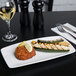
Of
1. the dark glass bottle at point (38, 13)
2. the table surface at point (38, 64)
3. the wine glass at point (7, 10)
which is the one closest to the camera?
the table surface at point (38, 64)

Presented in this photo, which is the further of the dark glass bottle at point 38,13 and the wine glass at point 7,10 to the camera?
the dark glass bottle at point 38,13

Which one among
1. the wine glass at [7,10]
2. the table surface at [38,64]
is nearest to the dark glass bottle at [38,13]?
the table surface at [38,64]

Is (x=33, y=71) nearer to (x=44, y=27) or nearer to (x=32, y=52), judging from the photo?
(x=32, y=52)

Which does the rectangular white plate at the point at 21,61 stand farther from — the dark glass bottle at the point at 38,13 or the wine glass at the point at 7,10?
the dark glass bottle at the point at 38,13

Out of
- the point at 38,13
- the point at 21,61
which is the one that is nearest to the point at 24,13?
the point at 38,13

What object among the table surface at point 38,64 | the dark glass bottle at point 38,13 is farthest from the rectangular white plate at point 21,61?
the dark glass bottle at point 38,13

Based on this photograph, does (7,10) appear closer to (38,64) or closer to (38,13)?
(38,13)

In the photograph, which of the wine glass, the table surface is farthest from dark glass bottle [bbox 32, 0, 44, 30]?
the wine glass

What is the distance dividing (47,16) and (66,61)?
0.49 m

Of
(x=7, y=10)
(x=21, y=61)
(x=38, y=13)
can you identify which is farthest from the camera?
(x=38, y=13)

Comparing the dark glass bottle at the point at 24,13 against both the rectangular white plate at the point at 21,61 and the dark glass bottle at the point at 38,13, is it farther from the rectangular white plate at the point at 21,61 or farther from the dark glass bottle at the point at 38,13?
the rectangular white plate at the point at 21,61

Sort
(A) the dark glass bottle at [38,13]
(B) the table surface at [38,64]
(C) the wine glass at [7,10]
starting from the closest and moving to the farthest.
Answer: (B) the table surface at [38,64], (C) the wine glass at [7,10], (A) the dark glass bottle at [38,13]

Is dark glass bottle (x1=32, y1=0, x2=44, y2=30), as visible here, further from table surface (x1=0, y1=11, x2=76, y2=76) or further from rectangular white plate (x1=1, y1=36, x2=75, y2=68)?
rectangular white plate (x1=1, y1=36, x2=75, y2=68)

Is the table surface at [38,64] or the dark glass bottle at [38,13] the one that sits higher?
the dark glass bottle at [38,13]
